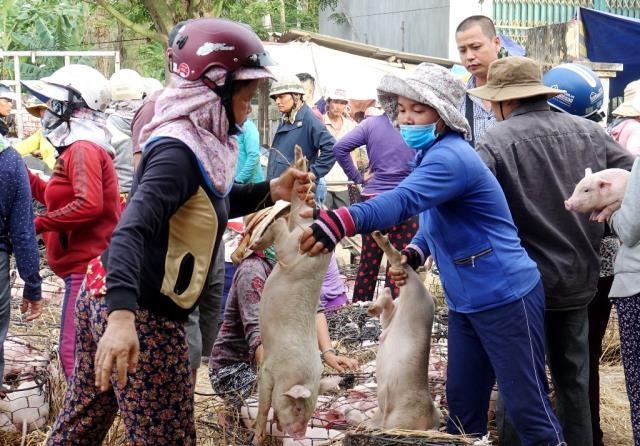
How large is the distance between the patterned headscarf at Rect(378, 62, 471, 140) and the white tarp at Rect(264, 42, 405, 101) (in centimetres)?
1133

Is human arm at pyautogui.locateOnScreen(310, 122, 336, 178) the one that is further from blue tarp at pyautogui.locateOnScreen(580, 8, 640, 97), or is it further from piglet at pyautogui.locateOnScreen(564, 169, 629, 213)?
blue tarp at pyautogui.locateOnScreen(580, 8, 640, 97)

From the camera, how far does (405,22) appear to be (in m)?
20.4

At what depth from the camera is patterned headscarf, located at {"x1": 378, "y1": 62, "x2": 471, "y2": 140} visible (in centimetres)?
395

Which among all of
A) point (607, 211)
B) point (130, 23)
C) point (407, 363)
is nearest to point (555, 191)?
point (607, 211)

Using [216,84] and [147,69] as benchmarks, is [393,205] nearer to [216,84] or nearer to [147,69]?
[216,84]

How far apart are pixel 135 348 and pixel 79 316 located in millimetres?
746

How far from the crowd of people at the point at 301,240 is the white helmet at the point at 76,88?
1 cm

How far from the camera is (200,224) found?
Result: 348 centimetres

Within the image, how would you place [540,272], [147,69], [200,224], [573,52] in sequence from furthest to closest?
[147,69] < [573,52] < [540,272] < [200,224]

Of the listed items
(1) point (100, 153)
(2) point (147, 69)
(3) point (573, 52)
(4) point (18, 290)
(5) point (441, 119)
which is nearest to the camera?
(5) point (441, 119)

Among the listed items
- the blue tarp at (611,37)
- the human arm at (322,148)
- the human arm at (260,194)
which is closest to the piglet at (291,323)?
the human arm at (260,194)

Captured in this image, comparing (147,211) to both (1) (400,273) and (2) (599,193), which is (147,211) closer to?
(1) (400,273)

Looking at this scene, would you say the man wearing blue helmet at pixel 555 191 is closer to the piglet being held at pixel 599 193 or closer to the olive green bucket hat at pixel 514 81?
the olive green bucket hat at pixel 514 81

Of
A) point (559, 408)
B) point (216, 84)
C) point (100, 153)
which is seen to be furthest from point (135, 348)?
point (559, 408)
